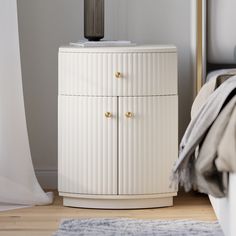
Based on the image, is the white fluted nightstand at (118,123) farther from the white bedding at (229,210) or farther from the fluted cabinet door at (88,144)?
the white bedding at (229,210)

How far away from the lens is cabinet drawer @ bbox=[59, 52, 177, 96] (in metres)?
3.36

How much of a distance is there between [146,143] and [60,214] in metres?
0.50

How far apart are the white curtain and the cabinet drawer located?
0.85 ft

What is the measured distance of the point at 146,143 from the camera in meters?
3.40

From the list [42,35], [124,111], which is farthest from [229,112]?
[42,35]

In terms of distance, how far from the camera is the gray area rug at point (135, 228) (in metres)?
3.01

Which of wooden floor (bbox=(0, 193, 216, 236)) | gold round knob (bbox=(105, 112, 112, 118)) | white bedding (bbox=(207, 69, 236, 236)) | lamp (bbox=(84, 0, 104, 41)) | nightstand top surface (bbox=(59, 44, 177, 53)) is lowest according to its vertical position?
wooden floor (bbox=(0, 193, 216, 236))

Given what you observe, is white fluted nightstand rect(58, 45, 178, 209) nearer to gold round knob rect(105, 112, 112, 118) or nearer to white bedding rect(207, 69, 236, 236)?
gold round knob rect(105, 112, 112, 118)

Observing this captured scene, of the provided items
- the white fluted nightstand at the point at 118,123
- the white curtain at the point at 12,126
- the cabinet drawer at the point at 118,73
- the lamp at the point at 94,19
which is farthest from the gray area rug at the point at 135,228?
the lamp at the point at 94,19

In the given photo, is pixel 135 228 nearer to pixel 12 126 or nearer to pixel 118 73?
pixel 118 73

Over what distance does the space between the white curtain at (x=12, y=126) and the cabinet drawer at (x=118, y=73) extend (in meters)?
0.26

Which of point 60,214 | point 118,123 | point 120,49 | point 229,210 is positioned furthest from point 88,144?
point 229,210

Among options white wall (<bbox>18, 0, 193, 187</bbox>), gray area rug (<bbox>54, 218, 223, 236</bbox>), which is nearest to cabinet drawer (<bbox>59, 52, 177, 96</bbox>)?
white wall (<bbox>18, 0, 193, 187</bbox>)

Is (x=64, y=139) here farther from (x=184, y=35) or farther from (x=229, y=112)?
(x=229, y=112)
